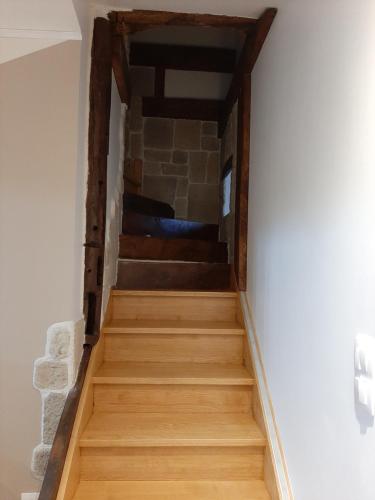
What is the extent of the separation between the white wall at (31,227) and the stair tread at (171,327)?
1.73 ft

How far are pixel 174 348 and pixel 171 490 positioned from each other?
746mm

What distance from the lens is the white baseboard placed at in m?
1.46

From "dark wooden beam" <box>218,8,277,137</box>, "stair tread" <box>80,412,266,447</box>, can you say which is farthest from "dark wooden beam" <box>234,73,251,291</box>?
"stair tread" <box>80,412,266,447</box>

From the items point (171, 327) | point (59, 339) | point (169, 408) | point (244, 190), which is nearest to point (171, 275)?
point (171, 327)

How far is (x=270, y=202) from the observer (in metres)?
1.87

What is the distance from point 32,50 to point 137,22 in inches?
24.5

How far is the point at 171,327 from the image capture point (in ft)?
7.19

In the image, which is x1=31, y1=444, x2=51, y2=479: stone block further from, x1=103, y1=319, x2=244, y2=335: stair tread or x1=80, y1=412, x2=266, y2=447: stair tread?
x1=103, y1=319, x2=244, y2=335: stair tread

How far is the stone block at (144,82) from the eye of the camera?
3.90 m

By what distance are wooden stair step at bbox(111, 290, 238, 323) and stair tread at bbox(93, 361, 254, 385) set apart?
1.33ft

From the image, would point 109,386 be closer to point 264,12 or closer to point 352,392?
point 352,392

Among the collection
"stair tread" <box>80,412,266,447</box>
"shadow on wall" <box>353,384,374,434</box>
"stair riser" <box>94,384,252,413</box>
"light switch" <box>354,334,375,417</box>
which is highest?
"light switch" <box>354,334,375,417</box>

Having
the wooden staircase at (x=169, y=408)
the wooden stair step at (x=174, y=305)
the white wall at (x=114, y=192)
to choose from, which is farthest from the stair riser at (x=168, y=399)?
the wooden stair step at (x=174, y=305)

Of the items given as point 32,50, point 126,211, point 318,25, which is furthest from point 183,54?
point 318,25
